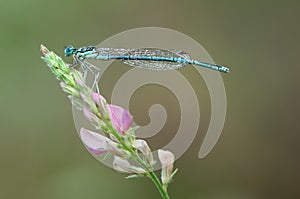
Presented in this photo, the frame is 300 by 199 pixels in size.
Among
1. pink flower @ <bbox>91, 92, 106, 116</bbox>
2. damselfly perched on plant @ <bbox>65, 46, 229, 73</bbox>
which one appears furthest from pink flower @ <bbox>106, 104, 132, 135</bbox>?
damselfly perched on plant @ <bbox>65, 46, 229, 73</bbox>

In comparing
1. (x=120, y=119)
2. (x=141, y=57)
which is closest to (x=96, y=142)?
(x=120, y=119)

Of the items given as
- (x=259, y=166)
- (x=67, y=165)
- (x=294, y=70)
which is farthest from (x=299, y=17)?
(x=67, y=165)

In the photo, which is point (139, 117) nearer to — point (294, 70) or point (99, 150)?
point (294, 70)

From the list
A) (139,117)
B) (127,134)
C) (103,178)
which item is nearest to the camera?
(127,134)

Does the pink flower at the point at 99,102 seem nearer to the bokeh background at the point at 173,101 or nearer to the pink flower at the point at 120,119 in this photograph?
the pink flower at the point at 120,119

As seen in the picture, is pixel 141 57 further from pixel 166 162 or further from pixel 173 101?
pixel 173 101

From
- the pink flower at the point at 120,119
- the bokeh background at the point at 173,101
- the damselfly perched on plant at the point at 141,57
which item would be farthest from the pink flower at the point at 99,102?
the bokeh background at the point at 173,101
